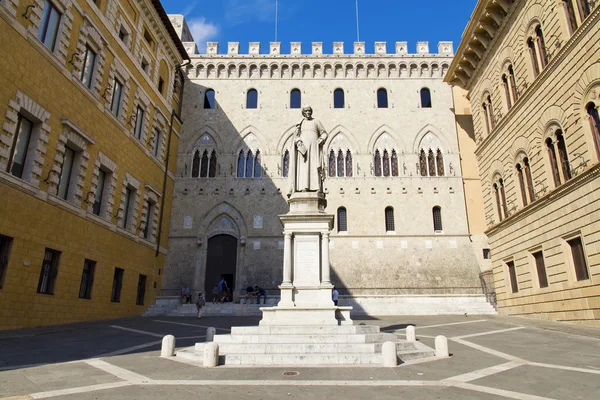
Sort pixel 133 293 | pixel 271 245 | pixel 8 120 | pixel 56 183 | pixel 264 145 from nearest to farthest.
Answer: pixel 8 120 < pixel 56 183 < pixel 133 293 < pixel 271 245 < pixel 264 145

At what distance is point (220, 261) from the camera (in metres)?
26.6

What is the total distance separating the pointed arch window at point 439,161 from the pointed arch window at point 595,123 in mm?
14485

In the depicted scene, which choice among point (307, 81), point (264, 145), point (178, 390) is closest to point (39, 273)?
point (178, 390)

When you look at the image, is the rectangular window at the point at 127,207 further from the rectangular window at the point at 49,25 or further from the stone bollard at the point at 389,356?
the stone bollard at the point at 389,356

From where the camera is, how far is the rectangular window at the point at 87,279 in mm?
16906

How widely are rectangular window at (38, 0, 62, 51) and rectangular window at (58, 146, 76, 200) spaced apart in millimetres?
4014

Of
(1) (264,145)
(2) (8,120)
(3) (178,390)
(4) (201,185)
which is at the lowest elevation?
(3) (178,390)

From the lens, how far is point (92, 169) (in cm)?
1769

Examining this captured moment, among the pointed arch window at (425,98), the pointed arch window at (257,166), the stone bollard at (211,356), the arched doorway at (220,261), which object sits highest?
the pointed arch window at (425,98)

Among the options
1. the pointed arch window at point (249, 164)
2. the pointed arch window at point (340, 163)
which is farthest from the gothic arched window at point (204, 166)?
the pointed arch window at point (340, 163)

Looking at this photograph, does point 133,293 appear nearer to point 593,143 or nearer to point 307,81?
point 307,81

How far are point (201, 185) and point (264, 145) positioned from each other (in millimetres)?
5214

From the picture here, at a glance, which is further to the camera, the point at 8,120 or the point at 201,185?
the point at 201,185

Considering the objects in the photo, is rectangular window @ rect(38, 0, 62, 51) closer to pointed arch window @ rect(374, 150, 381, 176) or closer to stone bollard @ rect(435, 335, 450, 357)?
stone bollard @ rect(435, 335, 450, 357)
